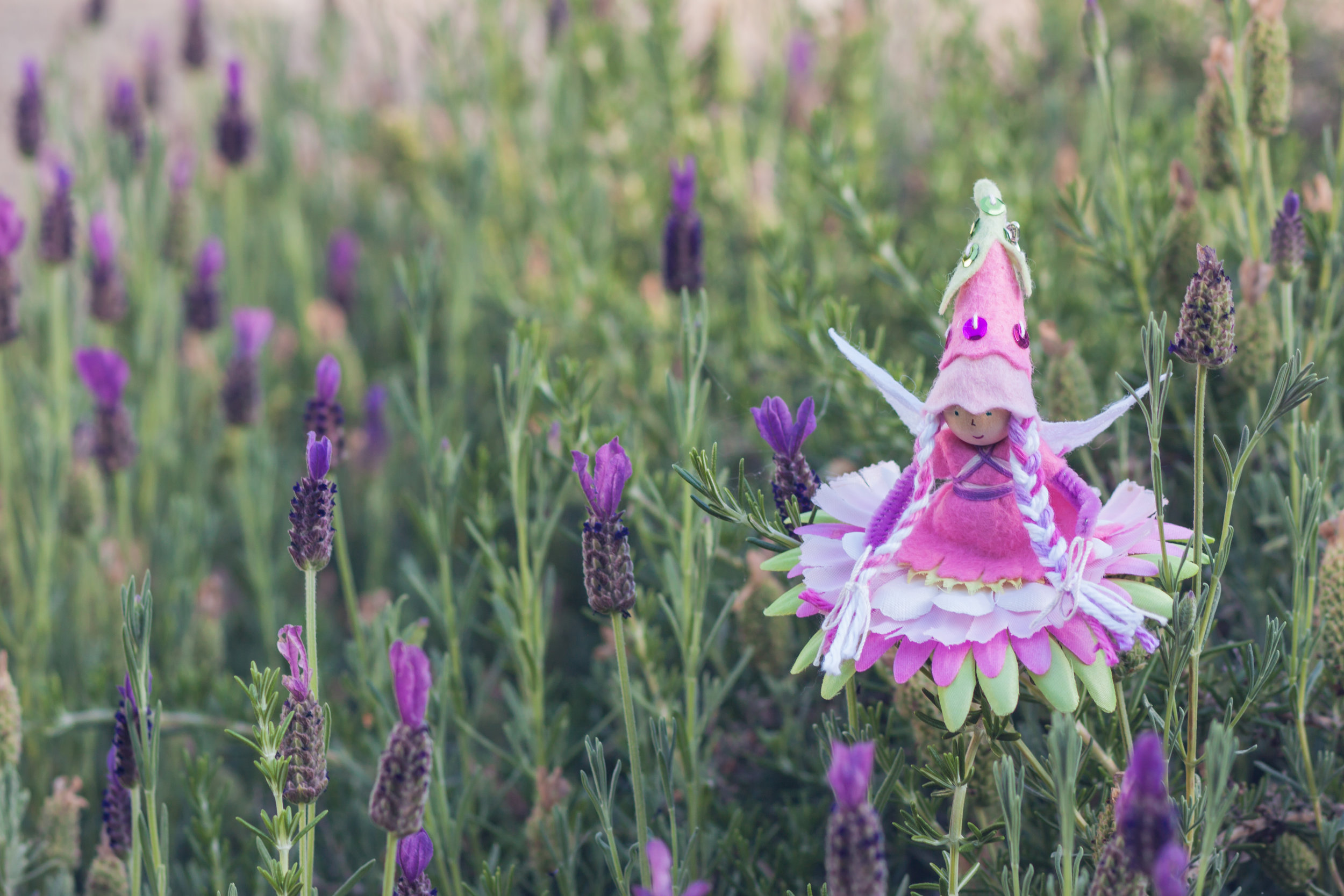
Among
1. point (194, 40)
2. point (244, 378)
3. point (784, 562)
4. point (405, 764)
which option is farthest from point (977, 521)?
point (194, 40)

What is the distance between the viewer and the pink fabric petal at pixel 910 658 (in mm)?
616

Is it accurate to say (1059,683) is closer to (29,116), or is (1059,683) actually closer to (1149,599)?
(1149,599)

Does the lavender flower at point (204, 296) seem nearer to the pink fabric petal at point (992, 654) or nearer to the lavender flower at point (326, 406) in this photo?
the lavender flower at point (326, 406)

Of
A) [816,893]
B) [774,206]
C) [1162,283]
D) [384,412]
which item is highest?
[774,206]

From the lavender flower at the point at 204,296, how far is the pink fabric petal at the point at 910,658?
112cm

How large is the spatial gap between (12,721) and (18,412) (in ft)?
2.61

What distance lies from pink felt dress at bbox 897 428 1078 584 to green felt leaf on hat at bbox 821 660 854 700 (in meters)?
0.07

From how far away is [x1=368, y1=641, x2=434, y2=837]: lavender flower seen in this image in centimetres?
56

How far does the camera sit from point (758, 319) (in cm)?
155

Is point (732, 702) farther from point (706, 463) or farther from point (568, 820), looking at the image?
point (706, 463)

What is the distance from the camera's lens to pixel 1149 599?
2.10 feet

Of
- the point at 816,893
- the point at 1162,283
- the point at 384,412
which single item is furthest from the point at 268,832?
the point at 384,412

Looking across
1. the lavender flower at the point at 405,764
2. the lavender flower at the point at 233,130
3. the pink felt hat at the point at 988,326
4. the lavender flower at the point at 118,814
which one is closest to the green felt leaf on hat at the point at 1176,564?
the pink felt hat at the point at 988,326

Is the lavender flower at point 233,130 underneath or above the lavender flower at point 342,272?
above
